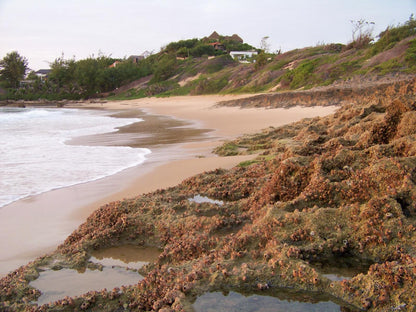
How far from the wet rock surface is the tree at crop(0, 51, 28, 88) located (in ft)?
249

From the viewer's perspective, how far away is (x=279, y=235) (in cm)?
264

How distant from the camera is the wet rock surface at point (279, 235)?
2148 mm

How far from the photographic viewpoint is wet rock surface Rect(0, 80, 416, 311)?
2148mm

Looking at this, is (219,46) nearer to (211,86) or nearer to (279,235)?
(211,86)

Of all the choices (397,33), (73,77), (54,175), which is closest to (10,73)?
(73,77)

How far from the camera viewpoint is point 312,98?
57.2ft

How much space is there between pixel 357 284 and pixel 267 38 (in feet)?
191

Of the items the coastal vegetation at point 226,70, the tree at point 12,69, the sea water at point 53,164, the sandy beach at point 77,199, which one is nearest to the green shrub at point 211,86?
the coastal vegetation at point 226,70

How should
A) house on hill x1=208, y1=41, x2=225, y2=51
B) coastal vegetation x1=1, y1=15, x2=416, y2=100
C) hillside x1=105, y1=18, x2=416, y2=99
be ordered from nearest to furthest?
1. hillside x1=105, y1=18, x2=416, y2=99
2. coastal vegetation x1=1, y1=15, x2=416, y2=100
3. house on hill x1=208, y1=41, x2=225, y2=51

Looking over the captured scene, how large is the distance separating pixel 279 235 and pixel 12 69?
7742cm

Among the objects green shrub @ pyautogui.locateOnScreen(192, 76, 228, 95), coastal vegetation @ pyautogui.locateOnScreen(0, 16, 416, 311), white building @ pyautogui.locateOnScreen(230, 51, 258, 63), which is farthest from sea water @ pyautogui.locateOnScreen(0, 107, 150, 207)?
white building @ pyautogui.locateOnScreen(230, 51, 258, 63)

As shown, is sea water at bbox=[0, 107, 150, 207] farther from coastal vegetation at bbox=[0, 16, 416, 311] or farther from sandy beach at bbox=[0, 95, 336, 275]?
coastal vegetation at bbox=[0, 16, 416, 311]

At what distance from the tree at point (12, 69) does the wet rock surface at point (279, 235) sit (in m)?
75.8

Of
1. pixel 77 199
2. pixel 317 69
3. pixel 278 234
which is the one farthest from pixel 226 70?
pixel 278 234
